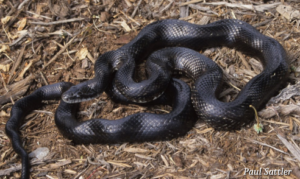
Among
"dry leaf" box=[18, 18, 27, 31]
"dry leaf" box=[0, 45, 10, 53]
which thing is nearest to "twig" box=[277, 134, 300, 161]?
"dry leaf" box=[0, 45, 10, 53]

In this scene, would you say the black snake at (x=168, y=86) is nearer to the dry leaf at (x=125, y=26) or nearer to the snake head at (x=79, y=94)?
the snake head at (x=79, y=94)

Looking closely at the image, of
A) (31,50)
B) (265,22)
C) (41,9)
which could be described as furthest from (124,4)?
(265,22)

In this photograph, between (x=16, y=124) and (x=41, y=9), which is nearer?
(x=16, y=124)

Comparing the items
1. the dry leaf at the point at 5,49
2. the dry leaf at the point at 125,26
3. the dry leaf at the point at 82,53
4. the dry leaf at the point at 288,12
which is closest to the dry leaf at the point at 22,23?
the dry leaf at the point at 5,49

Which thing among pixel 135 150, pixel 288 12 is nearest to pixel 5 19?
pixel 135 150

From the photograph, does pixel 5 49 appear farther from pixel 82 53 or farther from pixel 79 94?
pixel 79 94

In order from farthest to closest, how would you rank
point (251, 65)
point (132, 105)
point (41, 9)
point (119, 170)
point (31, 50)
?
point (41, 9) < point (31, 50) < point (251, 65) < point (132, 105) < point (119, 170)

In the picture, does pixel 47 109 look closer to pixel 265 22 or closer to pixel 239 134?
pixel 239 134

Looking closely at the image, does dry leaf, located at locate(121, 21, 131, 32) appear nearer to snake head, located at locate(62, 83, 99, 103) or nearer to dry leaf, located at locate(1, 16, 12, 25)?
snake head, located at locate(62, 83, 99, 103)
